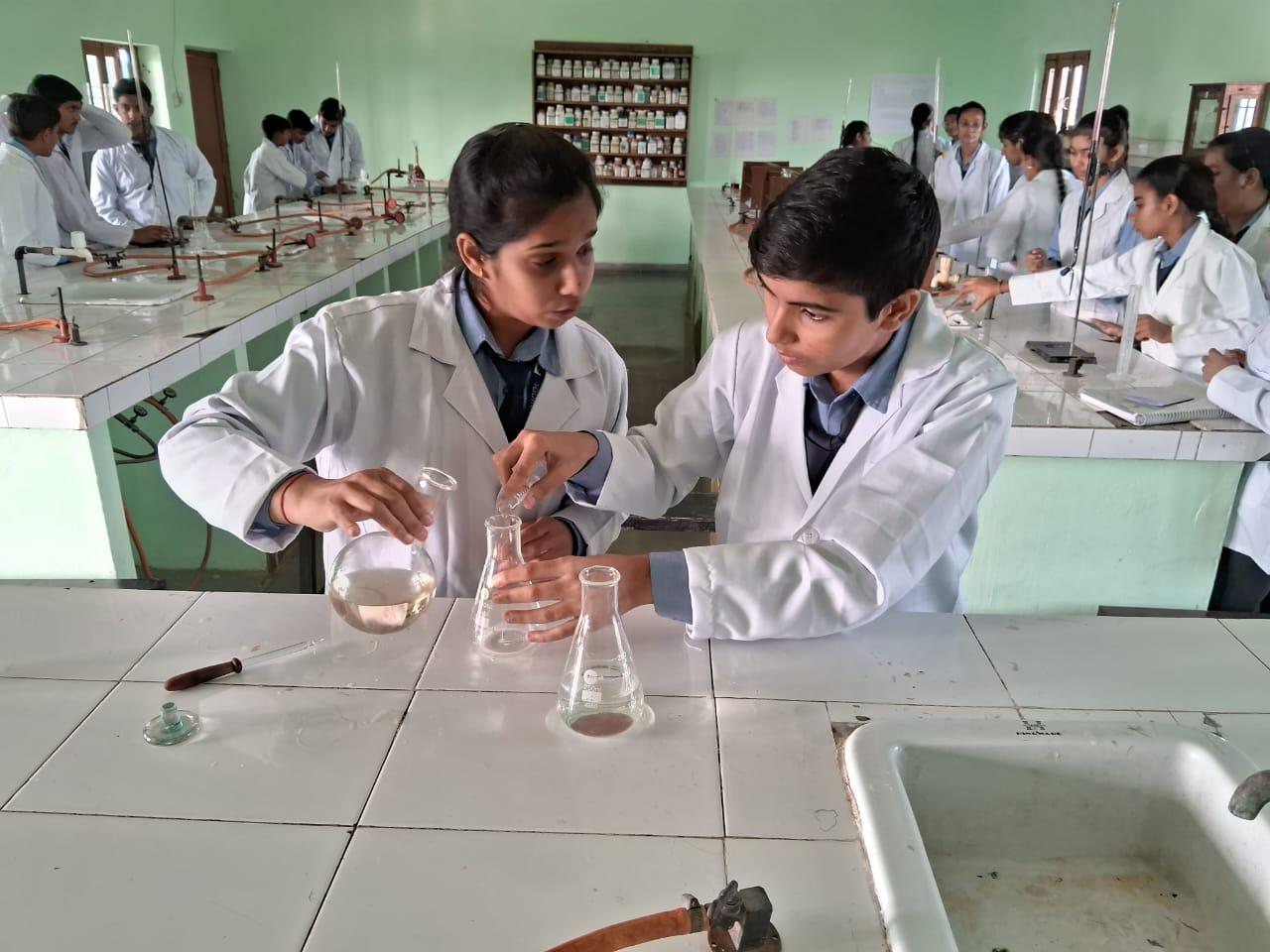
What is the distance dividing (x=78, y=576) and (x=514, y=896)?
213 cm

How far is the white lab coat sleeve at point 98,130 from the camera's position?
4.79 metres

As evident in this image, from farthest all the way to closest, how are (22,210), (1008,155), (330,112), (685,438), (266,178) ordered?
(330,112) → (266,178) → (1008,155) → (22,210) → (685,438)

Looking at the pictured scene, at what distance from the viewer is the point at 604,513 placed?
167 centimetres

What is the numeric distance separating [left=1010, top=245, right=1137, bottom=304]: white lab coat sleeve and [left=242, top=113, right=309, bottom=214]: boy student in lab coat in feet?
15.7

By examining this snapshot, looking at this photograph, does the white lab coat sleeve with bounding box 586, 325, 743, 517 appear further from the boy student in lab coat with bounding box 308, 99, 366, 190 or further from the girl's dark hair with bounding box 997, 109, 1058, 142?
the boy student in lab coat with bounding box 308, 99, 366, 190

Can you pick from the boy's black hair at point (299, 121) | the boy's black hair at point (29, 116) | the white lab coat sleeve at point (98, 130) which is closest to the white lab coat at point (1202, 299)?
the boy's black hair at point (29, 116)

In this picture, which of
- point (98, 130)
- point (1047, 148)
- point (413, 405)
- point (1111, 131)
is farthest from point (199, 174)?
point (413, 405)

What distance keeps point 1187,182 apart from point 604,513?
2.37m

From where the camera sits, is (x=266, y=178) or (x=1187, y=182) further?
(x=266, y=178)

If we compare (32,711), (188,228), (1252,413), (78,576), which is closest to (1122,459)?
(1252,413)

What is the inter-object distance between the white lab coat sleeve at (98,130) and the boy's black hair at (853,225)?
16.0ft

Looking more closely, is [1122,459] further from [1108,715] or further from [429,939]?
[429,939]

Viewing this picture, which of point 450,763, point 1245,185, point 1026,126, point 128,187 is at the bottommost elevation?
point 450,763

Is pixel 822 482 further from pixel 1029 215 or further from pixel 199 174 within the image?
pixel 199 174
